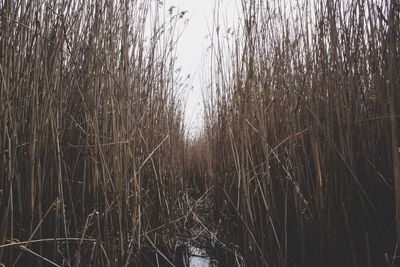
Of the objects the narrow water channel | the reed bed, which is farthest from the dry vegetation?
the narrow water channel

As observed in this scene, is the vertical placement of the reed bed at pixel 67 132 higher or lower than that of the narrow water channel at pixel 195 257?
higher

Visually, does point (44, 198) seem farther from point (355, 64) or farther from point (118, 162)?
point (355, 64)

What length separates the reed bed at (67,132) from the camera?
0.91m

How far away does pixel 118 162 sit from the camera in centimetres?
105

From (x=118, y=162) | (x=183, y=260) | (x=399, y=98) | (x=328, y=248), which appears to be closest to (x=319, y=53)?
(x=399, y=98)

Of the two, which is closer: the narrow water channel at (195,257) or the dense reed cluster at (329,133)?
the dense reed cluster at (329,133)

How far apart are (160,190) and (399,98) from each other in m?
0.97

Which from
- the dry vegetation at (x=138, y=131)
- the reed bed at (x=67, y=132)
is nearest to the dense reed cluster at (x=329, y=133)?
the dry vegetation at (x=138, y=131)

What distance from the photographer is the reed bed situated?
2.97ft

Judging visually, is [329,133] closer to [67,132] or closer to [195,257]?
[67,132]

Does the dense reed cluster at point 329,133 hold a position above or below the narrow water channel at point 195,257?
above

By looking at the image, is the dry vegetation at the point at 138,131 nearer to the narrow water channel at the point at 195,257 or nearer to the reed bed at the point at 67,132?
the reed bed at the point at 67,132

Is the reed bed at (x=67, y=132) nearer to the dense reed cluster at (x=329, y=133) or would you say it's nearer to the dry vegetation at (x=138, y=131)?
the dry vegetation at (x=138, y=131)

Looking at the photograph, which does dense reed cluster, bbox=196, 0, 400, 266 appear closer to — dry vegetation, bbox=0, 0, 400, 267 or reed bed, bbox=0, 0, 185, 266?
dry vegetation, bbox=0, 0, 400, 267
